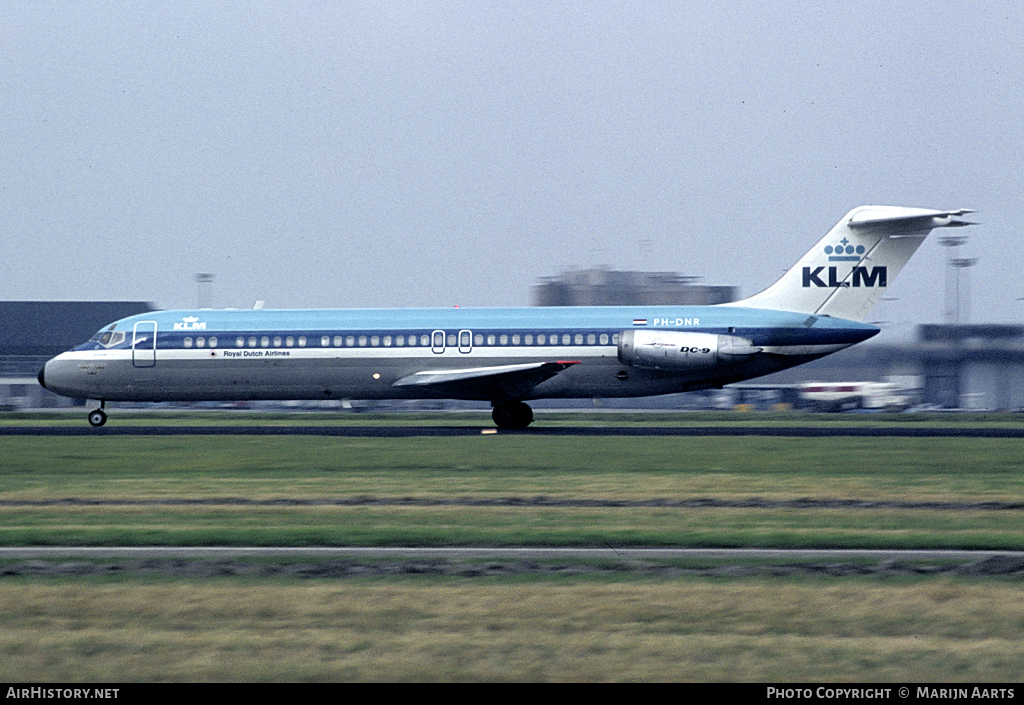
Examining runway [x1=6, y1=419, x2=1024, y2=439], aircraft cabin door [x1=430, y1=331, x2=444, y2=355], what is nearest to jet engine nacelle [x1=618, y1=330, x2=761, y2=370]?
runway [x1=6, y1=419, x2=1024, y2=439]

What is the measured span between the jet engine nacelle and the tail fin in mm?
2075

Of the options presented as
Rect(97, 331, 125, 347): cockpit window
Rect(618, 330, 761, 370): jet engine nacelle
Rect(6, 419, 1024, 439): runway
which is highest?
Rect(97, 331, 125, 347): cockpit window

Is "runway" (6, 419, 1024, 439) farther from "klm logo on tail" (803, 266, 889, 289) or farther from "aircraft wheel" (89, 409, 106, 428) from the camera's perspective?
"klm logo on tail" (803, 266, 889, 289)

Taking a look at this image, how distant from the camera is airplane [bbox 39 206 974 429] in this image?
117 ft

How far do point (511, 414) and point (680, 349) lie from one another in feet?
19.2

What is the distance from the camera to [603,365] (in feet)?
118

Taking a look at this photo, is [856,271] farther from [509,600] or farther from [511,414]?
[509,600]

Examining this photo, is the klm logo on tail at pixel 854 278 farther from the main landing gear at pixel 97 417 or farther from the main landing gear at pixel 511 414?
the main landing gear at pixel 97 417

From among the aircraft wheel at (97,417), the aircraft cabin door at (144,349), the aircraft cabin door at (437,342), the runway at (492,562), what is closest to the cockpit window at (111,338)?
the aircraft cabin door at (144,349)

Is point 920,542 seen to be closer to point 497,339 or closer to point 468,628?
point 468,628

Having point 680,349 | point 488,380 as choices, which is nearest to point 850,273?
point 680,349

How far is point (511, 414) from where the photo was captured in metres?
37.0

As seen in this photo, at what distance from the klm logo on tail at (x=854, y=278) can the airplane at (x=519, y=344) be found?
0.03 metres
